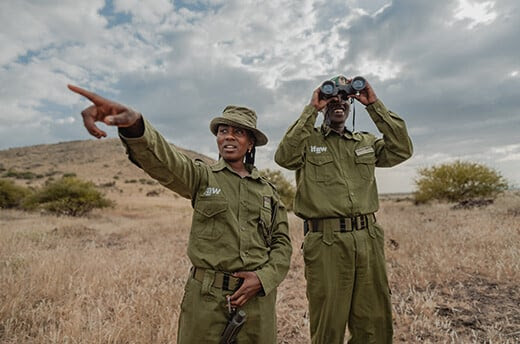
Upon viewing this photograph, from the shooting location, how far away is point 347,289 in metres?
2.62

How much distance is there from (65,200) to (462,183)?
23.2 metres

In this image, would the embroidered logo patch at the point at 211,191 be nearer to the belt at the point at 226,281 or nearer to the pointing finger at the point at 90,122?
the belt at the point at 226,281

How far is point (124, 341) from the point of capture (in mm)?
2990

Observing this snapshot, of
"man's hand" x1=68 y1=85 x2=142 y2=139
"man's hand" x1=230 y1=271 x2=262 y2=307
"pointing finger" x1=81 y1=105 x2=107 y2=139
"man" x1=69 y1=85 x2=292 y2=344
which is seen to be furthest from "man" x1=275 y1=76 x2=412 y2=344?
"pointing finger" x1=81 y1=105 x2=107 y2=139

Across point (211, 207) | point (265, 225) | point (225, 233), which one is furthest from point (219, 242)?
point (265, 225)

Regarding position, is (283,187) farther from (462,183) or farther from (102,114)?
(102,114)

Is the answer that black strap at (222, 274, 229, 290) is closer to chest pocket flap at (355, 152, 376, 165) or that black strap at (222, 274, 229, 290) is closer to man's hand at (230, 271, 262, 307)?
man's hand at (230, 271, 262, 307)

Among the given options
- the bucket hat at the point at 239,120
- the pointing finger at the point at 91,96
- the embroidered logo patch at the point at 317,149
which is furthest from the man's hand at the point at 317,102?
the pointing finger at the point at 91,96

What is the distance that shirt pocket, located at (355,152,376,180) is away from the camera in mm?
2918

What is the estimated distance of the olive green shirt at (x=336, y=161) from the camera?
9.02ft

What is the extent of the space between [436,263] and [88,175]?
51.3m

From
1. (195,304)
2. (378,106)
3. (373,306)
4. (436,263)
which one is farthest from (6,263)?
(436,263)

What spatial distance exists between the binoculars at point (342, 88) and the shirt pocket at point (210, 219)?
1.45m

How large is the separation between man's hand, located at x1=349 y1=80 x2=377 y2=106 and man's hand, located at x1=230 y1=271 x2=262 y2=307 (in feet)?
6.19
